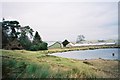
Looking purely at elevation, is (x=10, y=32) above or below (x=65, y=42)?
above

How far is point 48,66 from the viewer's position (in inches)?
127

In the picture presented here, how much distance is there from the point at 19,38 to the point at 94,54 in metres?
1.27

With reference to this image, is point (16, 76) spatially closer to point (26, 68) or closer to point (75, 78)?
point (26, 68)

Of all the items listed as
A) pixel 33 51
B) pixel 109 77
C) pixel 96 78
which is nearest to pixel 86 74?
pixel 96 78

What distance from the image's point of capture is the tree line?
10.7 feet

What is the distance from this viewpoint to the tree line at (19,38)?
327cm

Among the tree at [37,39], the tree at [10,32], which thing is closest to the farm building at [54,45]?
the tree at [37,39]

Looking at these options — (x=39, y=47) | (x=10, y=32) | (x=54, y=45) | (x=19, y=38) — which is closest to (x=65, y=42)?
(x=54, y=45)

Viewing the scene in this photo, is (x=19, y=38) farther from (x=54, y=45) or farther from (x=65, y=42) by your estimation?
(x=65, y=42)

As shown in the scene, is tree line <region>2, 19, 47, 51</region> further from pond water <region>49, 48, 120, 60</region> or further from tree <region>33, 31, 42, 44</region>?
pond water <region>49, 48, 120, 60</region>

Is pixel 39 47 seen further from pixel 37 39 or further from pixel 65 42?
pixel 65 42

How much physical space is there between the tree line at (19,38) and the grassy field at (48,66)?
9 cm

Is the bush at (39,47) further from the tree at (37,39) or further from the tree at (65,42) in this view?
the tree at (65,42)

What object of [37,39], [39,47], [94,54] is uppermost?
[37,39]
